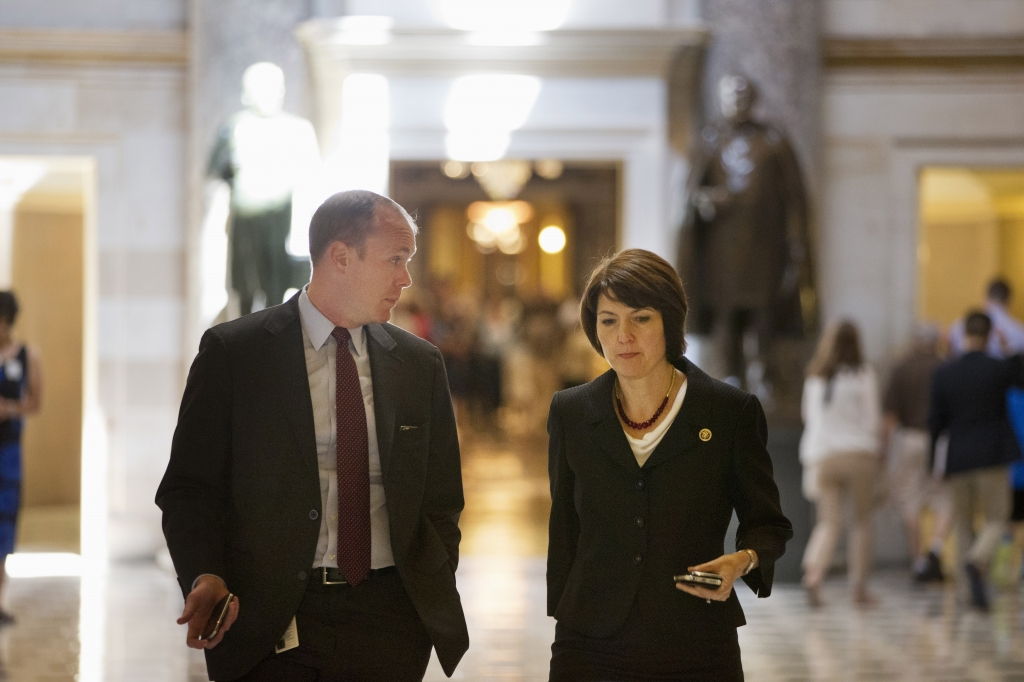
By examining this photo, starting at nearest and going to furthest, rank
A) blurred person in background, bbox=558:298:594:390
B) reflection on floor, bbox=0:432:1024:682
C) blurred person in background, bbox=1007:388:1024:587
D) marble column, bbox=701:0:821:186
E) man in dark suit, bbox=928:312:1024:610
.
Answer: reflection on floor, bbox=0:432:1024:682 < man in dark suit, bbox=928:312:1024:610 < blurred person in background, bbox=1007:388:1024:587 < marble column, bbox=701:0:821:186 < blurred person in background, bbox=558:298:594:390

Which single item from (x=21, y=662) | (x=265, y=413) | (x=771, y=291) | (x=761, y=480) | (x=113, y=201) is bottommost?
(x=21, y=662)

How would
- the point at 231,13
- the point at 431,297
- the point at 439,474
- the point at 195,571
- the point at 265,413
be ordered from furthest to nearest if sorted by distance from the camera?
the point at 431,297 < the point at 231,13 < the point at 439,474 < the point at 265,413 < the point at 195,571

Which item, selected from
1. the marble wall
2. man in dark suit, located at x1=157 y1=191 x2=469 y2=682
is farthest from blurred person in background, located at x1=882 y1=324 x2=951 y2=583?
man in dark suit, located at x1=157 y1=191 x2=469 y2=682

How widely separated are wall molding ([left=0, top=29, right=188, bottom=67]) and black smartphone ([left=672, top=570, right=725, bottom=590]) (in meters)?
8.14

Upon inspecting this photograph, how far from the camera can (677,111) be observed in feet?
30.3

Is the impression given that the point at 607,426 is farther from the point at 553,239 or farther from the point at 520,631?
the point at 553,239

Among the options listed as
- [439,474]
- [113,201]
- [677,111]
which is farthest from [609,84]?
[439,474]

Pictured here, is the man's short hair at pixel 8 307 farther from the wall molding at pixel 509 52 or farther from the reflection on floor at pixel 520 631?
the wall molding at pixel 509 52

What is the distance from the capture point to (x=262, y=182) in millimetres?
7676

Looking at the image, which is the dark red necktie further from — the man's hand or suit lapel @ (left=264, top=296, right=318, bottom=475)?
the man's hand

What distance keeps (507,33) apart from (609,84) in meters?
0.93

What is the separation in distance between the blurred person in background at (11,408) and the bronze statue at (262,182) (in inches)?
57.4

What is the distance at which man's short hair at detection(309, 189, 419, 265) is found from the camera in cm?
261

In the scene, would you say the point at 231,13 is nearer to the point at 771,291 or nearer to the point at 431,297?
the point at 771,291
